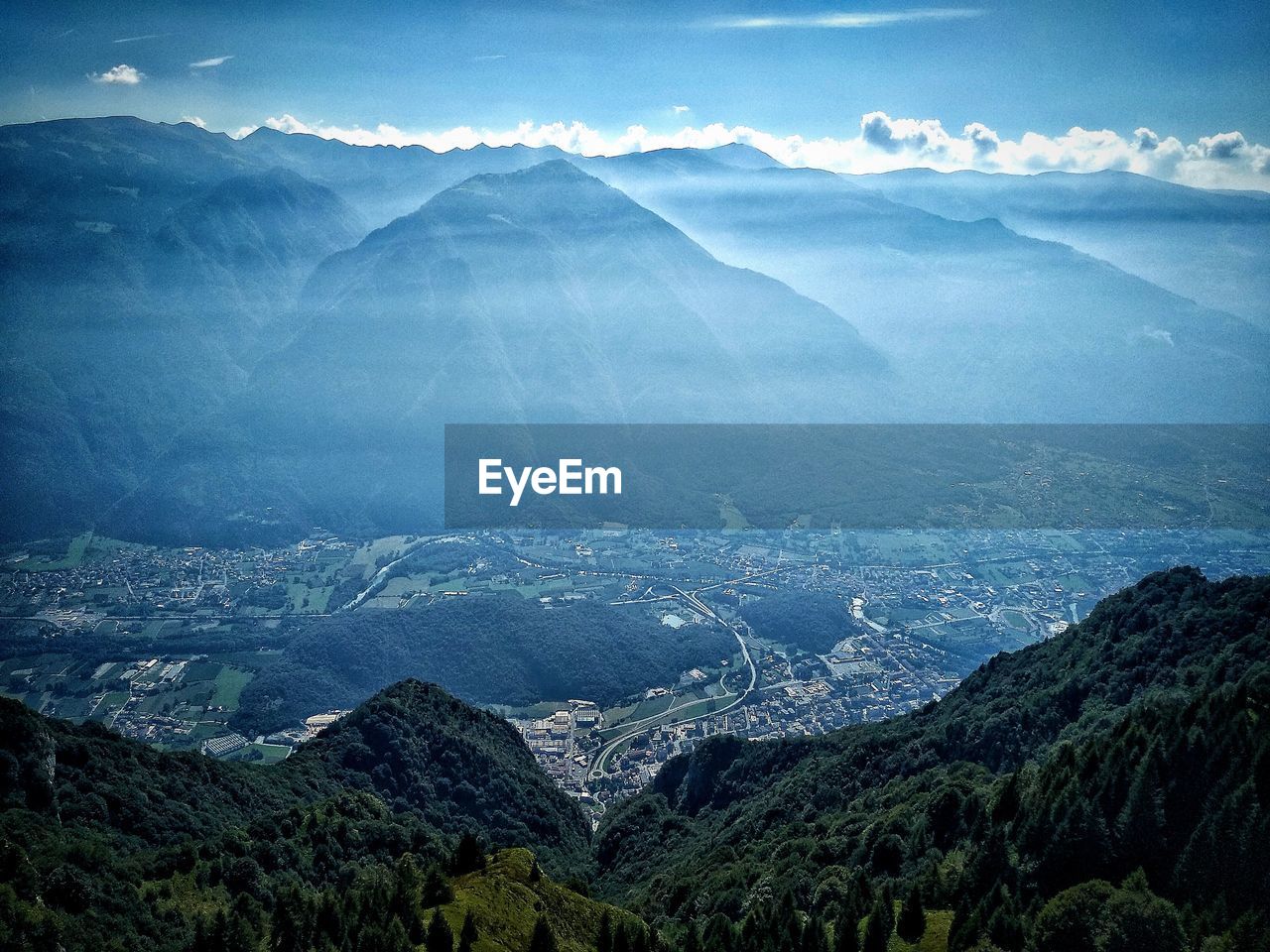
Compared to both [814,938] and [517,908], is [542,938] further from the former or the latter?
[814,938]

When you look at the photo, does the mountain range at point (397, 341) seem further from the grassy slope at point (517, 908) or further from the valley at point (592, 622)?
the grassy slope at point (517, 908)

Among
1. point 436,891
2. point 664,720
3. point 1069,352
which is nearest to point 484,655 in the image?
point 664,720

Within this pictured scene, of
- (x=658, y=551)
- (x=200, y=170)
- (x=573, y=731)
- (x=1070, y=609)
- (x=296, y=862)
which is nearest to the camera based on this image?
(x=296, y=862)

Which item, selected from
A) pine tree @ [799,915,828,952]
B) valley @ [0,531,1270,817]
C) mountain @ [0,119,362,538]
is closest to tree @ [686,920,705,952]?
pine tree @ [799,915,828,952]

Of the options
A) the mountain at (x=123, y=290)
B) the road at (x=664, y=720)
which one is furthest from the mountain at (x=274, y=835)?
the mountain at (x=123, y=290)

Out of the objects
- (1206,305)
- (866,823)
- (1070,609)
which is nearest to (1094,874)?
(866,823)

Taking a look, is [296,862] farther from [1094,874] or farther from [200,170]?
[200,170]
